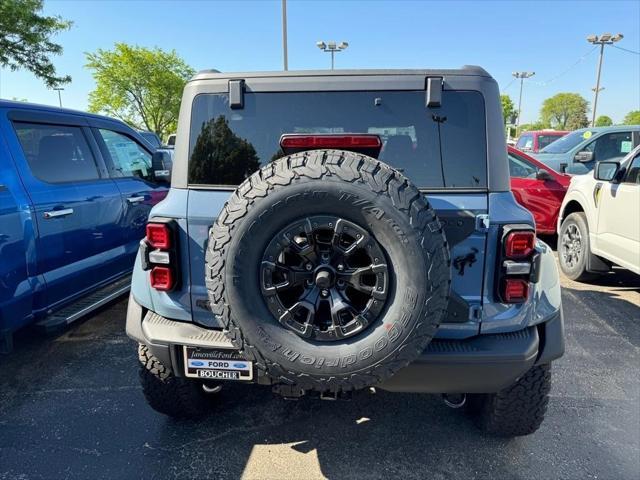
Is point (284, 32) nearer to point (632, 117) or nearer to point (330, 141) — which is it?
point (330, 141)

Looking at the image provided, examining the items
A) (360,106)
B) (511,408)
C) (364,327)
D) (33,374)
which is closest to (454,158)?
(360,106)

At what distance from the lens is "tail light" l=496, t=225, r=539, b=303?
6.14 ft

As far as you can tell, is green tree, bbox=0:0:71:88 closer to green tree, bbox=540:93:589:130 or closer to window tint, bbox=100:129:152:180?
window tint, bbox=100:129:152:180

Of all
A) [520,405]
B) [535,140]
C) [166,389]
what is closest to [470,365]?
[520,405]

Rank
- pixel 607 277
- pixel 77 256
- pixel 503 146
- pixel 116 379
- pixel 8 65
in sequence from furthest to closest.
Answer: pixel 8 65 → pixel 607 277 → pixel 77 256 → pixel 116 379 → pixel 503 146

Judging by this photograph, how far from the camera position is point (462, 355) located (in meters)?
1.87

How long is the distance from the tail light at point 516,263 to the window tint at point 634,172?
10.5 feet

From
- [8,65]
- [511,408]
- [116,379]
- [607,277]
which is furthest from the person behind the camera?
[8,65]

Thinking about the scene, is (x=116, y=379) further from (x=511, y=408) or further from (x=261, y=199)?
(x=511, y=408)

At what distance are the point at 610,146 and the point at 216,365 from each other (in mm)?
8562

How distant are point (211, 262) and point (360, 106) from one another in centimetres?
102

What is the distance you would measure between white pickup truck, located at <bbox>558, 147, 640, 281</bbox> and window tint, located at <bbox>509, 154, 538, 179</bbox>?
93 centimetres

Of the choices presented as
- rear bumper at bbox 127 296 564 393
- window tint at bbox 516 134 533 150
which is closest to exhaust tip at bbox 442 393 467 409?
rear bumper at bbox 127 296 564 393

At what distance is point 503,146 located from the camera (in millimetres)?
2006
